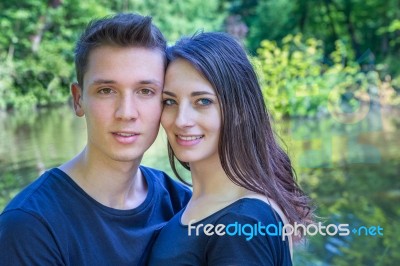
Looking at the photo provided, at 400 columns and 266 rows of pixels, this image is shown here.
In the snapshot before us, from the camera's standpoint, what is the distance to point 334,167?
717cm

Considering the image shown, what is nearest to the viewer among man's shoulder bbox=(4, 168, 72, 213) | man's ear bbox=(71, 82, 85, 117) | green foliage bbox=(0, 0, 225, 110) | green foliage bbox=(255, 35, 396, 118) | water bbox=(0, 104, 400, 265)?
man's shoulder bbox=(4, 168, 72, 213)

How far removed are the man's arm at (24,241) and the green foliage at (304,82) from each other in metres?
0.98

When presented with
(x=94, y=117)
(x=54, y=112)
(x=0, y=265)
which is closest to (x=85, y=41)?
(x=94, y=117)

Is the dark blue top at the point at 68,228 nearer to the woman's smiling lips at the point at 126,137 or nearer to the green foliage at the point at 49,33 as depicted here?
the woman's smiling lips at the point at 126,137

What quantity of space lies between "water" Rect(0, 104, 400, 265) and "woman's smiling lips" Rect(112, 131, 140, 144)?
3.22 feet

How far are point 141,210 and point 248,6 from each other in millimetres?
21260

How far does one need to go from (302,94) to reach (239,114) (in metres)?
6.72

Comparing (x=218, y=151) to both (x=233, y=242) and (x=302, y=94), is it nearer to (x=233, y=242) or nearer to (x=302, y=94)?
(x=233, y=242)

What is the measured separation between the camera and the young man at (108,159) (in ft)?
4.47

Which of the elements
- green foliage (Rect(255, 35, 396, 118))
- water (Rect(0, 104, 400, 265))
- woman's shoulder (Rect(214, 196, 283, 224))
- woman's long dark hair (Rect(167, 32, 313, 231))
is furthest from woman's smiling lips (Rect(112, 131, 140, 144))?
water (Rect(0, 104, 400, 265))

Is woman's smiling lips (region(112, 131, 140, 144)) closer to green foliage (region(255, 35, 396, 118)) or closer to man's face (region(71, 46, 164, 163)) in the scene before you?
man's face (region(71, 46, 164, 163))

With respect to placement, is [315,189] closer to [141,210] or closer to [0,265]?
[141,210]

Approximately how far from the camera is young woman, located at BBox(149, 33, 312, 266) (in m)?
1.23

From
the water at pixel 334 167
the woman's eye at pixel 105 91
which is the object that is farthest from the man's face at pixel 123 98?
the water at pixel 334 167
